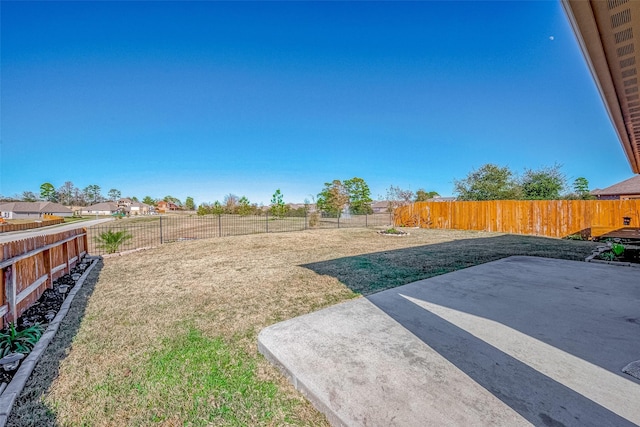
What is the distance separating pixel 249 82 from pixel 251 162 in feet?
42.6

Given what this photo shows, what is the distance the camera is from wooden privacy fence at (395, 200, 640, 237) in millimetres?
10430

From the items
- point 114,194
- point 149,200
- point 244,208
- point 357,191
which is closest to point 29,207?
point 149,200

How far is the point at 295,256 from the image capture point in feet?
22.5

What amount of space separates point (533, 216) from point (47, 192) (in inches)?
2816

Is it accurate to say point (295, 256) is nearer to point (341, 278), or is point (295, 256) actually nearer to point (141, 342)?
point (341, 278)

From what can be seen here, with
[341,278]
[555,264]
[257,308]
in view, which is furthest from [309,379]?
[555,264]

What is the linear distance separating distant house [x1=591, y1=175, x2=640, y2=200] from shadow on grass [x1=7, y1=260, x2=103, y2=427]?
28390 mm

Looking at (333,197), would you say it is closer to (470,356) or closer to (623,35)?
(470,356)

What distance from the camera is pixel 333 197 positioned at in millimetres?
27375

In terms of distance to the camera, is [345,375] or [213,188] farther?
[213,188]

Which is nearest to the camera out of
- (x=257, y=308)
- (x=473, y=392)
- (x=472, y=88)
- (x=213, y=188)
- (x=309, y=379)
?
(x=473, y=392)

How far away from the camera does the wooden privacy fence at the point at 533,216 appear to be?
10.4 metres

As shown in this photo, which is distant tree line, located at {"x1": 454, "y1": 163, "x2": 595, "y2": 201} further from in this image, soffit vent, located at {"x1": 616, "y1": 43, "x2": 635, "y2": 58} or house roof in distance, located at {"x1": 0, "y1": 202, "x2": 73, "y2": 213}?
house roof in distance, located at {"x1": 0, "y1": 202, "x2": 73, "y2": 213}

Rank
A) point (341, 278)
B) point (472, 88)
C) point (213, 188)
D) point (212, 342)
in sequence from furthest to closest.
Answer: point (213, 188) < point (472, 88) < point (341, 278) < point (212, 342)
